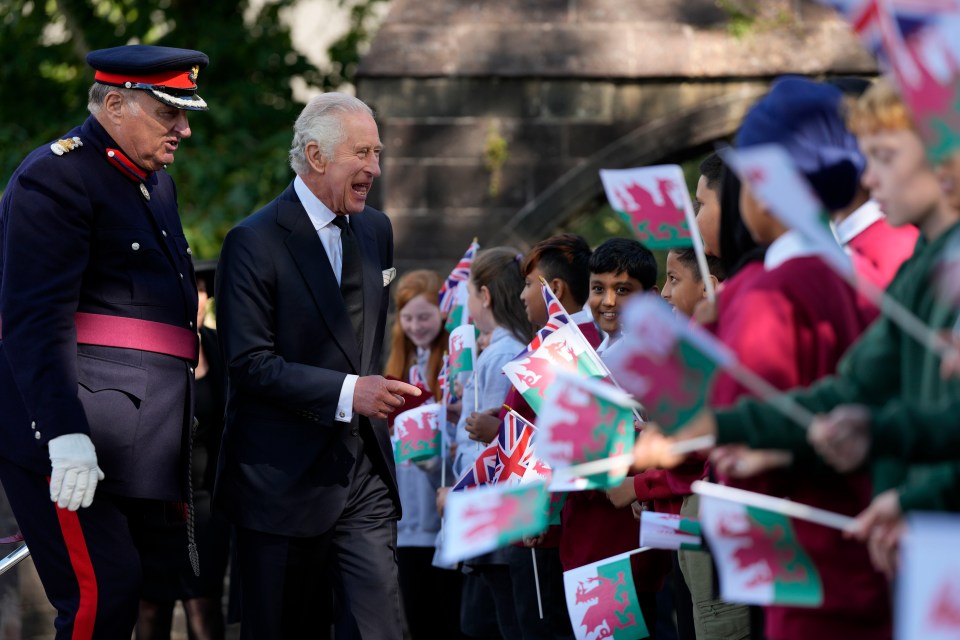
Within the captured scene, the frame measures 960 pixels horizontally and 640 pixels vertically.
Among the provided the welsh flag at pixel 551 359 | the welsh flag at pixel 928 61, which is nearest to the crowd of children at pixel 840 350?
the welsh flag at pixel 928 61

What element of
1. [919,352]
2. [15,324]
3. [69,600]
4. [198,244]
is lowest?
[69,600]

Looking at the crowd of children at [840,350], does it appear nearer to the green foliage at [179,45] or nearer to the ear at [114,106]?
the ear at [114,106]

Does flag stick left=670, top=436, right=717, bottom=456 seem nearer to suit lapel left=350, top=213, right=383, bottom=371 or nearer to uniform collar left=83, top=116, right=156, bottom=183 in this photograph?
suit lapel left=350, top=213, right=383, bottom=371

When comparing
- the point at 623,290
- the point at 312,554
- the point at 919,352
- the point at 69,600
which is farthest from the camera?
the point at 623,290

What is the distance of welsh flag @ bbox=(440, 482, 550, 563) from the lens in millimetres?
2686

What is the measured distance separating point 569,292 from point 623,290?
40 cm

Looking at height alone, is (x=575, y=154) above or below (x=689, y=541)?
above

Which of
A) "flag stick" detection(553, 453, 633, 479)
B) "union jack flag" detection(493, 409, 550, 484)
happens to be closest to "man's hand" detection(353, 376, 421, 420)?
"union jack flag" detection(493, 409, 550, 484)

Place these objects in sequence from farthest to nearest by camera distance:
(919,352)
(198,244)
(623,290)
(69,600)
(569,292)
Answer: (198,244) → (569,292) → (623,290) → (69,600) → (919,352)

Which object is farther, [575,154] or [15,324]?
[575,154]

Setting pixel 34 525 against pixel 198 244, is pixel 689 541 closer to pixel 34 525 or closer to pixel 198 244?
pixel 34 525

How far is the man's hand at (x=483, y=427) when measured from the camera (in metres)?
5.31

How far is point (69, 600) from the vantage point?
13.7 ft

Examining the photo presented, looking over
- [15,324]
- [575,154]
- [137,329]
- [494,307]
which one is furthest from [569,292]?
[575,154]
